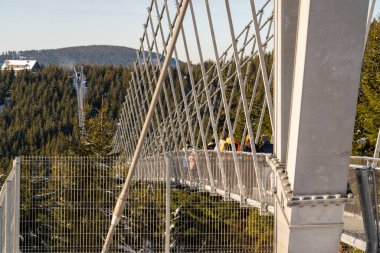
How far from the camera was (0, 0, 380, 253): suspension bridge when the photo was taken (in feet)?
22.2

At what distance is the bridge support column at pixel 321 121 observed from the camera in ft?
21.8

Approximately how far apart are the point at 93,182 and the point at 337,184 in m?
5.81

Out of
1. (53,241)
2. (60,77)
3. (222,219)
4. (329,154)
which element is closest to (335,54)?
(329,154)

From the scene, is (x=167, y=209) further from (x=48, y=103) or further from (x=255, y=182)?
(x=48, y=103)

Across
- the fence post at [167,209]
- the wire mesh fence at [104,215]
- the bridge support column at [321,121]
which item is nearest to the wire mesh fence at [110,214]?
the wire mesh fence at [104,215]

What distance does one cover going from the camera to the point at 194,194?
13484 mm

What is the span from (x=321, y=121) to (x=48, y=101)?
127 metres

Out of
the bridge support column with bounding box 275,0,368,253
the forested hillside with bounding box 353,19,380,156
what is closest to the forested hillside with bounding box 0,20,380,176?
the forested hillside with bounding box 353,19,380,156

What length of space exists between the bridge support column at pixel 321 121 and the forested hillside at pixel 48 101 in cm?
9561

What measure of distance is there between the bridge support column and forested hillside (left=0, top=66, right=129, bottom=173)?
95613mm

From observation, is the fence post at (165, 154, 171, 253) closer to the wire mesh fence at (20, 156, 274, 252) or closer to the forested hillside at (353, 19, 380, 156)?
the wire mesh fence at (20, 156, 274, 252)

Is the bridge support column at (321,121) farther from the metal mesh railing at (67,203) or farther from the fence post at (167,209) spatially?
the metal mesh railing at (67,203)

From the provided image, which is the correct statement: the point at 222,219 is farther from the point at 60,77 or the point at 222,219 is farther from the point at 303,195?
the point at 60,77

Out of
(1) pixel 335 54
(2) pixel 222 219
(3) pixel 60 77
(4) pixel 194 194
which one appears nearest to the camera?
(1) pixel 335 54
